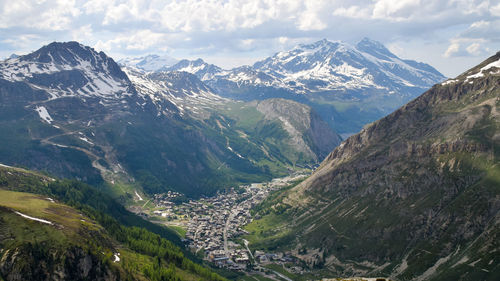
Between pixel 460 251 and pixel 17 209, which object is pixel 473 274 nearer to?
pixel 460 251

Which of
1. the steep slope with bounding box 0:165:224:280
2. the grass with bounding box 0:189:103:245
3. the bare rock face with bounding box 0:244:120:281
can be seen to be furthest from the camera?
the grass with bounding box 0:189:103:245

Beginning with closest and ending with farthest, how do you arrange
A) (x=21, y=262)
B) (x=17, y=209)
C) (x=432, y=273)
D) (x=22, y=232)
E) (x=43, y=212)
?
(x=21, y=262) → (x=22, y=232) → (x=17, y=209) → (x=43, y=212) → (x=432, y=273)

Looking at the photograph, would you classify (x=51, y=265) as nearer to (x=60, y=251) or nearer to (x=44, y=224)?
(x=60, y=251)

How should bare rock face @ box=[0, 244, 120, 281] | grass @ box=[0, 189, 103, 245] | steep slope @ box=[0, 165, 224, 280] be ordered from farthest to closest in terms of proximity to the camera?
grass @ box=[0, 189, 103, 245] < steep slope @ box=[0, 165, 224, 280] < bare rock face @ box=[0, 244, 120, 281]

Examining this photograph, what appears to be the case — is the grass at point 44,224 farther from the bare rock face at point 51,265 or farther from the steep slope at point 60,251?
the bare rock face at point 51,265

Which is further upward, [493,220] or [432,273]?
[493,220]

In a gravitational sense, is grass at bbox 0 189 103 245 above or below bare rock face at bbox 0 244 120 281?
above

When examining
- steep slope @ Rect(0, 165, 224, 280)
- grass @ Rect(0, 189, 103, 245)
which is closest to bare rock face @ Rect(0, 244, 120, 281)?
steep slope @ Rect(0, 165, 224, 280)

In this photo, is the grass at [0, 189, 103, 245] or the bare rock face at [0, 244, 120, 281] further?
the grass at [0, 189, 103, 245]

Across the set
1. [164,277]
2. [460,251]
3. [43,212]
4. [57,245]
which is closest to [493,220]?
[460,251]

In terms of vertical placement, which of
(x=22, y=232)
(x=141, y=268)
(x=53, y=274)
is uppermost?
(x=22, y=232)

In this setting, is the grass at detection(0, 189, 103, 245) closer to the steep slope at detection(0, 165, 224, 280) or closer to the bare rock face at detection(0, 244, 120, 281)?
the steep slope at detection(0, 165, 224, 280)
